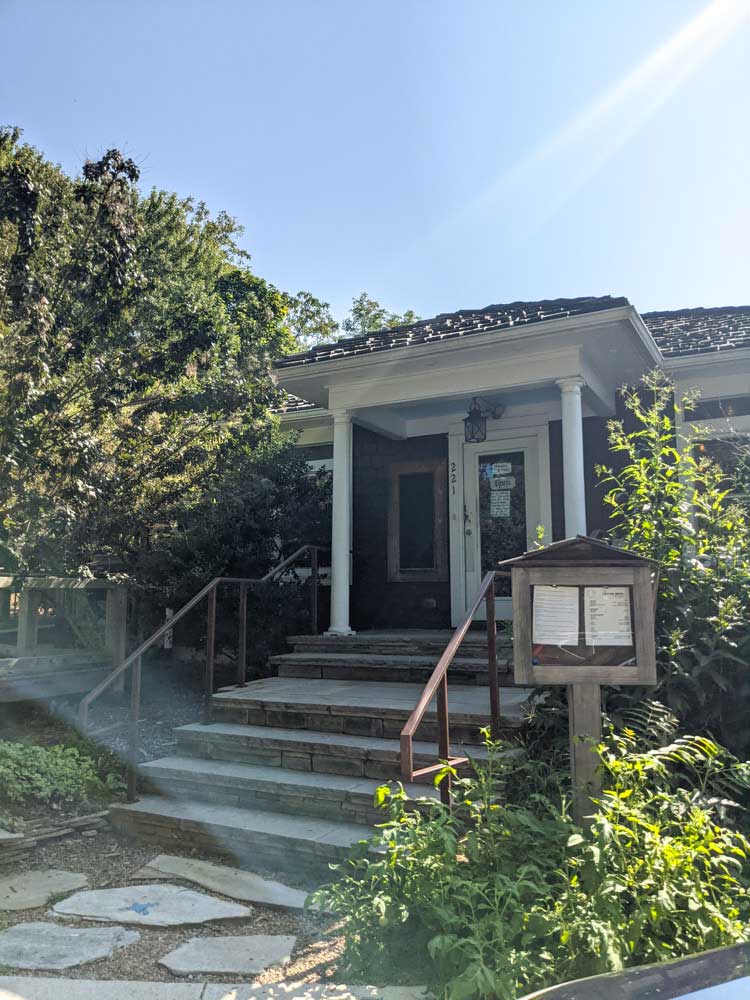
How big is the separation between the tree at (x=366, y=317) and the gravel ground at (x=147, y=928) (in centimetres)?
2186

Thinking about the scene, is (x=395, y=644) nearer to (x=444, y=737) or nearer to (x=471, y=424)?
(x=471, y=424)

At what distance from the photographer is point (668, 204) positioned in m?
7.01

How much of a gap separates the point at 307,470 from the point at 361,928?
580cm

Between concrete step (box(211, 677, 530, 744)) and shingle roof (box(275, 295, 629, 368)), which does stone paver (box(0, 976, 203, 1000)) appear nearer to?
concrete step (box(211, 677, 530, 744))

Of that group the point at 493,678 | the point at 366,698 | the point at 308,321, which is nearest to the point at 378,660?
the point at 366,698

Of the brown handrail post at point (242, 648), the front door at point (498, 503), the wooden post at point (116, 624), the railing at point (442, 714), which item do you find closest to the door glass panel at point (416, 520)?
the front door at point (498, 503)

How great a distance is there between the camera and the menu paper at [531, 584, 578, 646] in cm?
279

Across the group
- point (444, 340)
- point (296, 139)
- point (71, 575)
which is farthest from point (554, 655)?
point (296, 139)

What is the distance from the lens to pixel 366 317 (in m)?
24.7

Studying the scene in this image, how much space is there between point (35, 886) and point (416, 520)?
507cm

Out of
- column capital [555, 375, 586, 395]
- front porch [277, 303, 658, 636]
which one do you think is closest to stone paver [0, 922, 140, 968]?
front porch [277, 303, 658, 636]

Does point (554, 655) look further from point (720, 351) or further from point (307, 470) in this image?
point (307, 470)

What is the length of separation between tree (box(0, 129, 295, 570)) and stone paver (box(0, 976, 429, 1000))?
4063mm

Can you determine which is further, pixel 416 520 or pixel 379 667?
pixel 416 520
